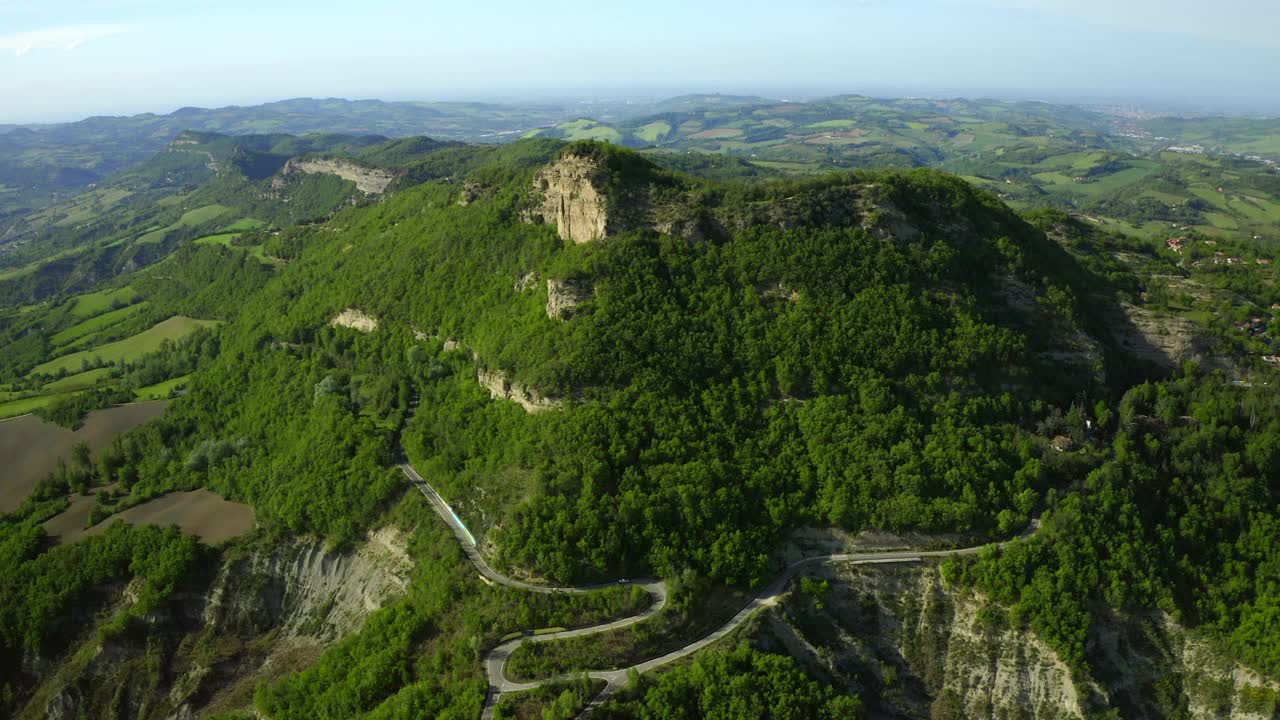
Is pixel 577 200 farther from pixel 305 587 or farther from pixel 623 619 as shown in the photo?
pixel 305 587

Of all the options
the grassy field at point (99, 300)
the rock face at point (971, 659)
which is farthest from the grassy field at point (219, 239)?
the rock face at point (971, 659)

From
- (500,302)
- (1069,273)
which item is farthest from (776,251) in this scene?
(1069,273)

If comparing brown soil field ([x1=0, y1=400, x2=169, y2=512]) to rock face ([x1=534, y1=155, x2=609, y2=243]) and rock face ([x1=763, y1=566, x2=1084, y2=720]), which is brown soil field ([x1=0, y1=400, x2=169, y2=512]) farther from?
rock face ([x1=763, y1=566, x2=1084, y2=720])

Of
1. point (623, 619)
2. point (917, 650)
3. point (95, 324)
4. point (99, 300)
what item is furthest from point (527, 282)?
point (99, 300)

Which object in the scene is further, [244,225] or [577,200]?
[244,225]

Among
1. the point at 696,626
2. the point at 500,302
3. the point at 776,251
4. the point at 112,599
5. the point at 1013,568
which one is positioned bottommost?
the point at 112,599

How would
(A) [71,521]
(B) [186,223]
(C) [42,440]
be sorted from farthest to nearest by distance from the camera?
(B) [186,223]
(C) [42,440]
(A) [71,521]

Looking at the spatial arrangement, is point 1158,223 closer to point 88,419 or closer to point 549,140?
point 549,140
